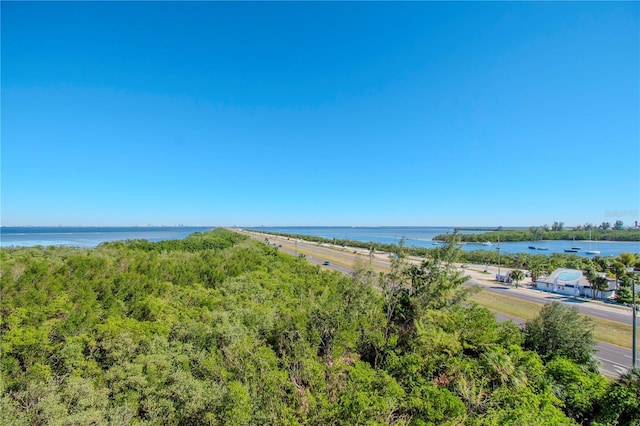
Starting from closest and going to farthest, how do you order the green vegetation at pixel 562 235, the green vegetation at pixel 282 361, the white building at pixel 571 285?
the green vegetation at pixel 282 361 < the white building at pixel 571 285 < the green vegetation at pixel 562 235

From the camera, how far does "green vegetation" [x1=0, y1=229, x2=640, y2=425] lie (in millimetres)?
10242

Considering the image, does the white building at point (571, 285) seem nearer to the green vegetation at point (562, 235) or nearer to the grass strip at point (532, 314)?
the grass strip at point (532, 314)

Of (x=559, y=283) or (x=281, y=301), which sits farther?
(x=559, y=283)

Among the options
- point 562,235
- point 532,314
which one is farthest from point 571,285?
point 562,235

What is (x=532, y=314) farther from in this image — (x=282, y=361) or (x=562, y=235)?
(x=562, y=235)

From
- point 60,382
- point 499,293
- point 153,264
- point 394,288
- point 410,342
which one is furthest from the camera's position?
point 499,293

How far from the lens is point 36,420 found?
9297 mm

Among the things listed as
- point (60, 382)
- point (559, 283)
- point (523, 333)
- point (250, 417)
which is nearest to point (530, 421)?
point (250, 417)

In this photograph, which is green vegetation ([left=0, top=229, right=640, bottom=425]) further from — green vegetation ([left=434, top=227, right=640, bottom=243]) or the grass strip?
green vegetation ([left=434, top=227, right=640, bottom=243])

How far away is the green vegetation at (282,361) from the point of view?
10.2 metres

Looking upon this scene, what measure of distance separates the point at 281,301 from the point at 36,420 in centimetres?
1556

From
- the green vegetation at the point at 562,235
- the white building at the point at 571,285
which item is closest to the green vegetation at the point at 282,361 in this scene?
the white building at the point at 571,285

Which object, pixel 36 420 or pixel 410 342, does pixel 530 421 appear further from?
pixel 36 420

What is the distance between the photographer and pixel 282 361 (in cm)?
1304
